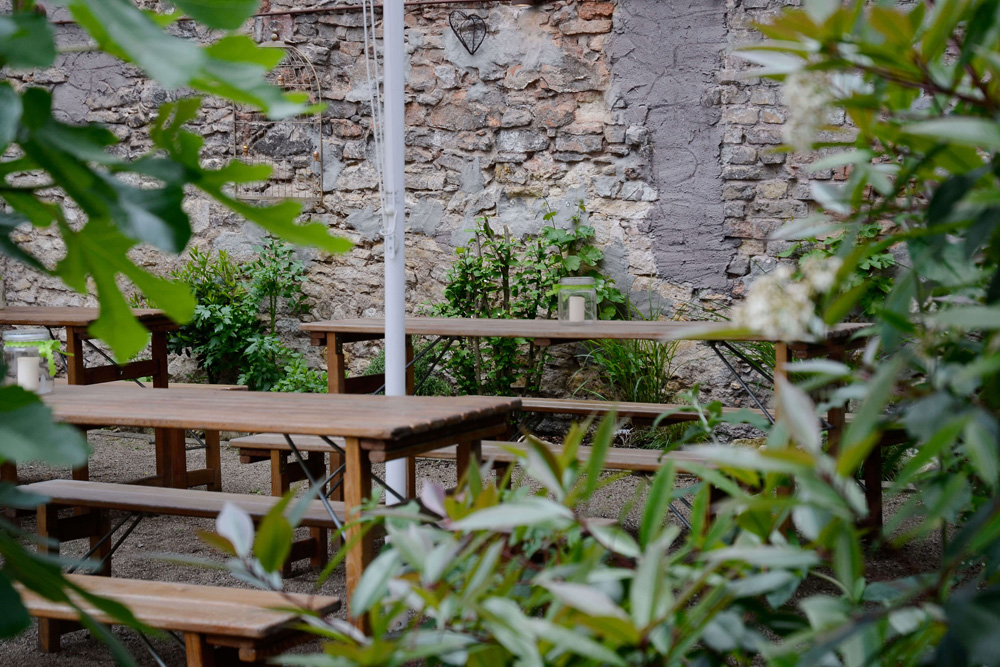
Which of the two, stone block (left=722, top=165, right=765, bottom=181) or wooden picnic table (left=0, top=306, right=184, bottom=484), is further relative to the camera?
stone block (left=722, top=165, right=765, bottom=181)

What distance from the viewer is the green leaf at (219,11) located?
0.39 meters

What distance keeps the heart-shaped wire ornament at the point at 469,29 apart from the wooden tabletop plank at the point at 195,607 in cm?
396

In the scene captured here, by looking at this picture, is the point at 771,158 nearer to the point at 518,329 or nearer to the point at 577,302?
the point at 577,302

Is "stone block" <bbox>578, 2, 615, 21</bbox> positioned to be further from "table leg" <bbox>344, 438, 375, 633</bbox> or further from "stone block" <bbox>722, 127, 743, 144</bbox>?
"table leg" <bbox>344, 438, 375, 633</bbox>

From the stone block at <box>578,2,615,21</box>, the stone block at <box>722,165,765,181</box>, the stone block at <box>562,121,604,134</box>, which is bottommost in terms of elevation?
the stone block at <box>722,165,765,181</box>

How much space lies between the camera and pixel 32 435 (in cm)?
39

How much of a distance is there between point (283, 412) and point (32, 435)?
74.2 inches

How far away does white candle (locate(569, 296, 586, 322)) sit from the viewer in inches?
154

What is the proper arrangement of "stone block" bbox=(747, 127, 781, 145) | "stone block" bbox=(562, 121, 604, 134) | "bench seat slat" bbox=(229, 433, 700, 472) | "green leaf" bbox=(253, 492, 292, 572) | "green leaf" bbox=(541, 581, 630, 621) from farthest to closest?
"stone block" bbox=(562, 121, 604, 134)
"stone block" bbox=(747, 127, 781, 145)
"bench seat slat" bbox=(229, 433, 700, 472)
"green leaf" bbox=(253, 492, 292, 572)
"green leaf" bbox=(541, 581, 630, 621)

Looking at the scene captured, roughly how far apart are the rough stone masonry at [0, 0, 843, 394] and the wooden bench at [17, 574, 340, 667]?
11.4 feet

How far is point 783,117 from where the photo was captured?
471 centimetres

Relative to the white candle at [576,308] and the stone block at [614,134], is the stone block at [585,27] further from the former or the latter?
the white candle at [576,308]

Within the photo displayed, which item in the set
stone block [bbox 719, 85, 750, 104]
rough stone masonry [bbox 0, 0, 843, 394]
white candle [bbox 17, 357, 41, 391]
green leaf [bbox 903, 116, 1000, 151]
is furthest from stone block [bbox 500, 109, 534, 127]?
green leaf [bbox 903, 116, 1000, 151]

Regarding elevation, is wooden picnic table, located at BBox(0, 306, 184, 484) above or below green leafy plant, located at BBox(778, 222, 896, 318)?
below
